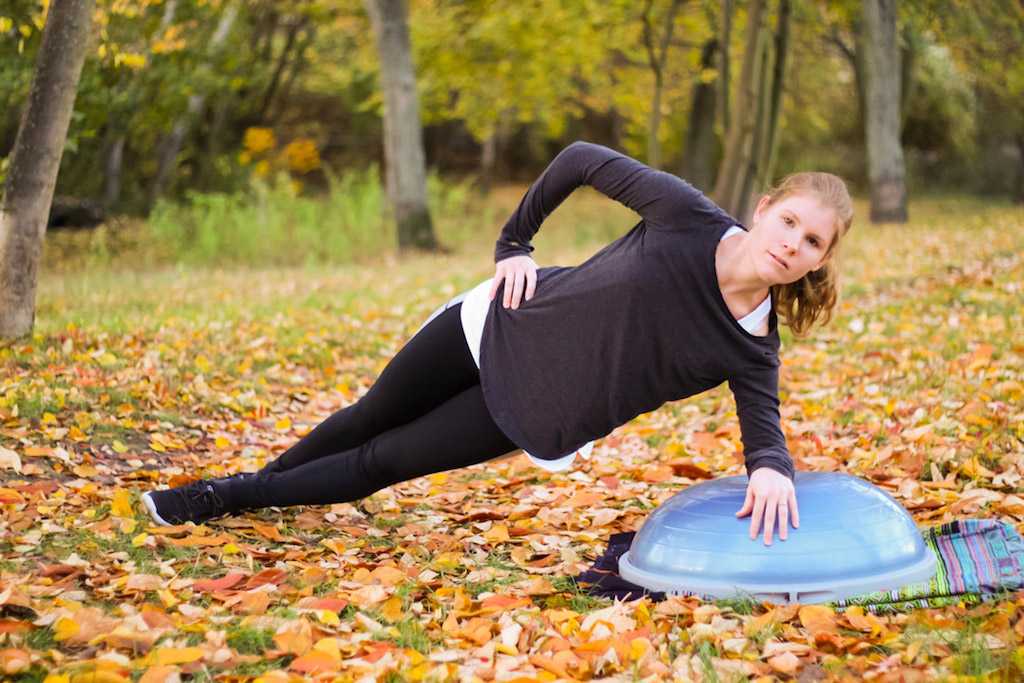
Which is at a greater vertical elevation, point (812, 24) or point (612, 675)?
Answer: point (812, 24)

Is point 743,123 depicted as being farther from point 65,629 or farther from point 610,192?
point 65,629

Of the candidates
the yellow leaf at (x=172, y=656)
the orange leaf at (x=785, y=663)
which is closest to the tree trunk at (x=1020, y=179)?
the orange leaf at (x=785, y=663)

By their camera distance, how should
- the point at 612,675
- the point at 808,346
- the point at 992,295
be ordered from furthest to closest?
the point at 992,295, the point at 808,346, the point at 612,675

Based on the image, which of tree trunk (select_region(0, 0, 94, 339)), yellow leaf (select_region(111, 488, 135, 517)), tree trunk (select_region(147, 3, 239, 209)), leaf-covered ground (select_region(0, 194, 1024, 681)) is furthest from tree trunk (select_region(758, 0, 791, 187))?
yellow leaf (select_region(111, 488, 135, 517))

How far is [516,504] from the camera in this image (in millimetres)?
5117

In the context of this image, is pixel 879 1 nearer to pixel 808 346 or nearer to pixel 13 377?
pixel 808 346

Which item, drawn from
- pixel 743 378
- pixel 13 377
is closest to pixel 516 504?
pixel 743 378

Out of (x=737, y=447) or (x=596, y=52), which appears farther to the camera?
(x=596, y=52)

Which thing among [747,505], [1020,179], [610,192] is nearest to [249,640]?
[747,505]

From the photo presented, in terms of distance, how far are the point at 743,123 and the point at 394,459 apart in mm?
10564

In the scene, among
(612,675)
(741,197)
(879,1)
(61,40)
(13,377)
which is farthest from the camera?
(879,1)

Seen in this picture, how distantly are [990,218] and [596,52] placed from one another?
7425mm

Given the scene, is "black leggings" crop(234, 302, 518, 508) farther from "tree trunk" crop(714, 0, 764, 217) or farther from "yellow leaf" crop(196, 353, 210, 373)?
"tree trunk" crop(714, 0, 764, 217)

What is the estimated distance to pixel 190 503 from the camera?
4.24 m
